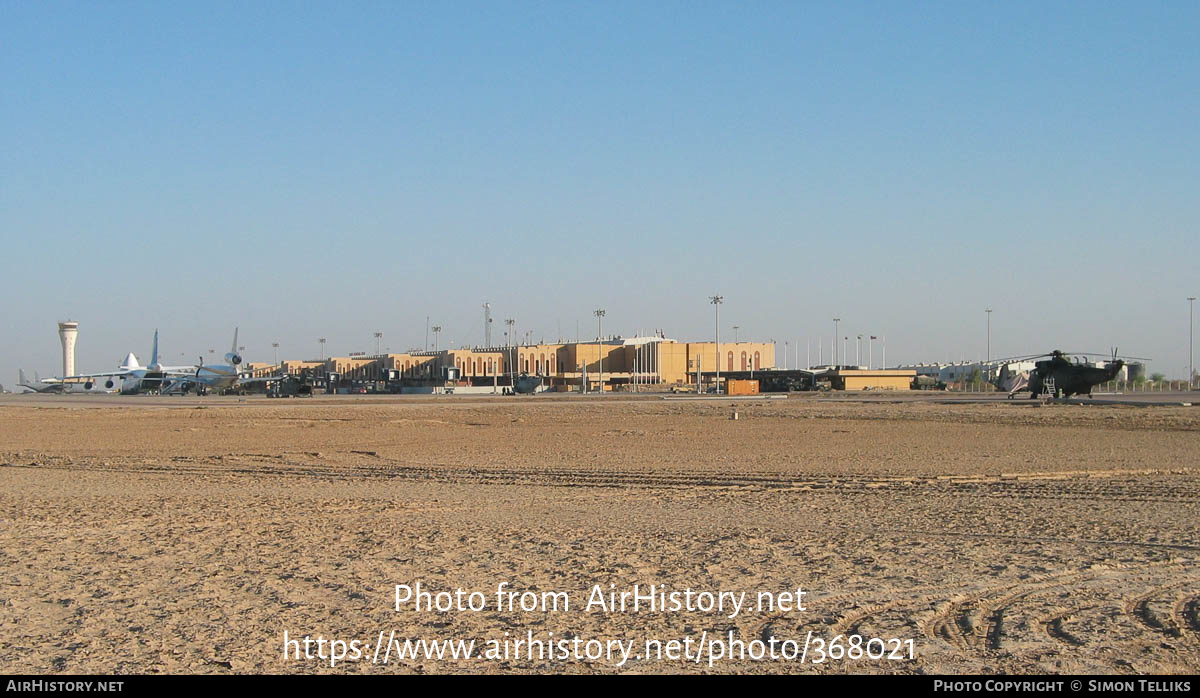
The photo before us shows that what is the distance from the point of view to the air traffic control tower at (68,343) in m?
172

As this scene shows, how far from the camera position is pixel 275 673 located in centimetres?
656

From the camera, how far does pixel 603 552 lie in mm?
10820

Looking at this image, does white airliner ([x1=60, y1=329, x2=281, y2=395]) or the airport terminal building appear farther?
the airport terminal building

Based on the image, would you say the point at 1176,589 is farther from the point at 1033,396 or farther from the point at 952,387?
the point at 952,387

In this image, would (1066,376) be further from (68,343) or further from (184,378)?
(68,343)

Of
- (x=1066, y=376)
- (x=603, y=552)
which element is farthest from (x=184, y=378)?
(x=603, y=552)

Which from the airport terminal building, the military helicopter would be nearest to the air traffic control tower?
the airport terminal building

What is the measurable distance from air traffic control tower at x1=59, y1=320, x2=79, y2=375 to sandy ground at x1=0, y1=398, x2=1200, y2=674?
16371cm

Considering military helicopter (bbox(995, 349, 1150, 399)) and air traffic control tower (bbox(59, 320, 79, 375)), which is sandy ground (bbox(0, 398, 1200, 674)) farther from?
air traffic control tower (bbox(59, 320, 79, 375))

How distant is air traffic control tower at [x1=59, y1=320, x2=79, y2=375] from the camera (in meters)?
172

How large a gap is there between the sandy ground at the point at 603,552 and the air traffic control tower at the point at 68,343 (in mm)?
163712

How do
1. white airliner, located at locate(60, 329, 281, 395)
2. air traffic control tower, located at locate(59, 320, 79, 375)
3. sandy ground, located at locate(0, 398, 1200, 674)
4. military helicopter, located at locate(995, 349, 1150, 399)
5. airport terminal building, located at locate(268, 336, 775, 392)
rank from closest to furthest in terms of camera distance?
1. sandy ground, located at locate(0, 398, 1200, 674)
2. military helicopter, located at locate(995, 349, 1150, 399)
3. white airliner, located at locate(60, 329, 281, 395)
4. airport terminal building, located at locate(268, 336, 775, 392)
5. air traffic control tower, located at locate(59, 320, 79, 375)
